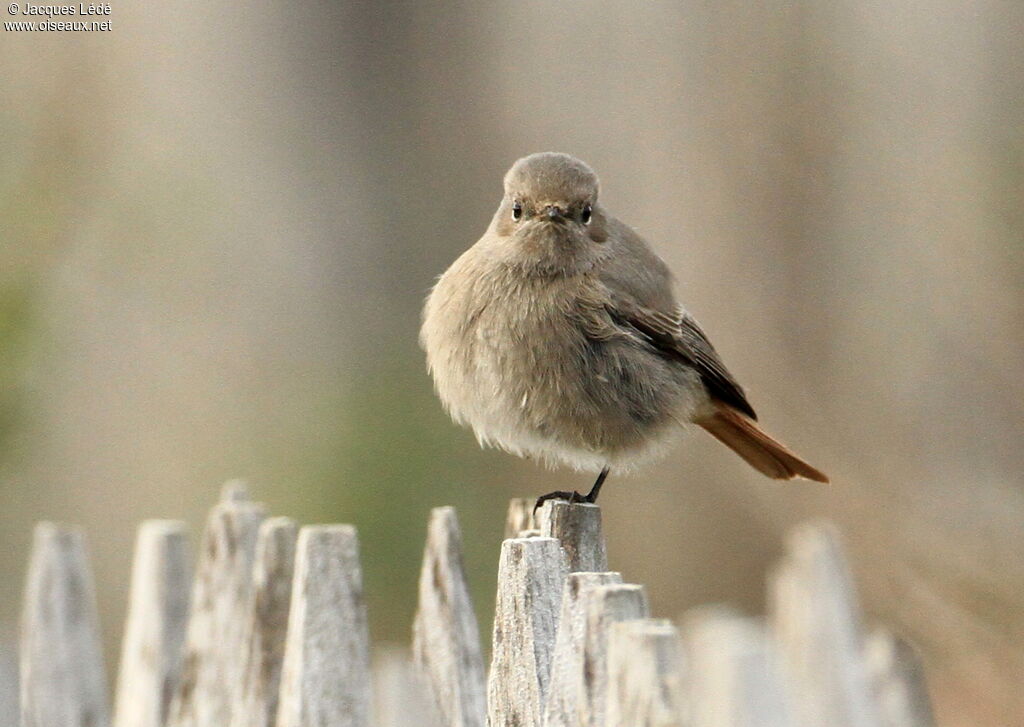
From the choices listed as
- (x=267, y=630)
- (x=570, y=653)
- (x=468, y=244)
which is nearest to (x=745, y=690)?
(x=570, y=653)

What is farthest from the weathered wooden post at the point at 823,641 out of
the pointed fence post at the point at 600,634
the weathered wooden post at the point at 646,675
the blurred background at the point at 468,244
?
the blurred background at the point at 468,244

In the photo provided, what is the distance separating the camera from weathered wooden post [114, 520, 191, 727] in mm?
3242

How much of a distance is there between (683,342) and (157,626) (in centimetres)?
182

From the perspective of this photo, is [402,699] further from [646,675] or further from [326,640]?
[646,675]

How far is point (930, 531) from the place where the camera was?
5234mm

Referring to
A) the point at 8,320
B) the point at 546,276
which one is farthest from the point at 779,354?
the point at 8,320

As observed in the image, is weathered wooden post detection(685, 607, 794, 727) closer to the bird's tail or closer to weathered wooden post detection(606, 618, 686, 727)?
weathered wooden post detection(606, 618, 686, 727)

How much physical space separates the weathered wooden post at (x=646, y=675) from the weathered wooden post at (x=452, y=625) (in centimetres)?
93

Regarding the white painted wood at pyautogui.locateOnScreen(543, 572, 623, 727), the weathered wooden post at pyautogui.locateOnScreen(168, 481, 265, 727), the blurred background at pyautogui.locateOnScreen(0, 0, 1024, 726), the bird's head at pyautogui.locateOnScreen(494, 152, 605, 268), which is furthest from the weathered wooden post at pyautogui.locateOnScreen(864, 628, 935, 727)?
the blurred background at pyautogui.locateOnScreen(0, 0, 1024, 726)

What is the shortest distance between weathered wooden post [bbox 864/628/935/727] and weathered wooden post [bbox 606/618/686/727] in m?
0.94

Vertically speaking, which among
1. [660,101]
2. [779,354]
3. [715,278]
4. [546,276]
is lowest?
[546,276]

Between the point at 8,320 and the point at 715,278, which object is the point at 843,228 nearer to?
the point at 715,278

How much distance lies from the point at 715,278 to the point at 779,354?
67cm

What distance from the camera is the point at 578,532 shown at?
2791 mm
